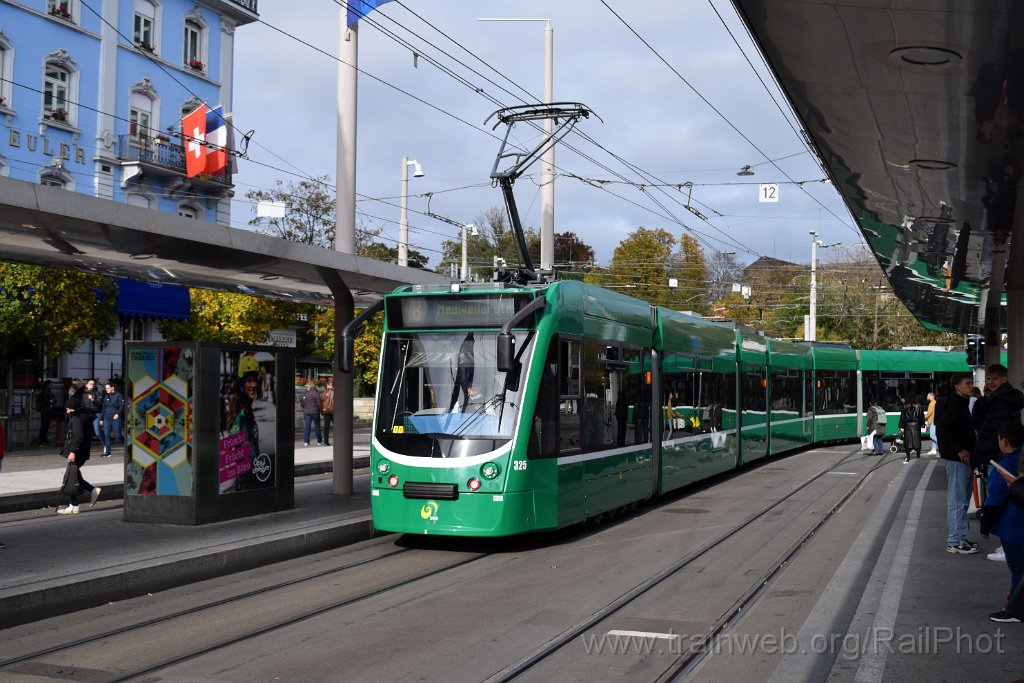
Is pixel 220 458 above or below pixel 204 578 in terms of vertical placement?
above

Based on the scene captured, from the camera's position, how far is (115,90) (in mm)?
32438

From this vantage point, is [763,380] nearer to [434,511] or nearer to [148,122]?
[434,511]

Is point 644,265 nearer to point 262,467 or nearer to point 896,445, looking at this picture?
point 896,445

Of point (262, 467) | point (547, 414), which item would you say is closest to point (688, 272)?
point (262, 467)

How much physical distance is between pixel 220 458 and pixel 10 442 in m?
18.4

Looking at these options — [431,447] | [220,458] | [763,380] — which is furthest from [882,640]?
[763,380]

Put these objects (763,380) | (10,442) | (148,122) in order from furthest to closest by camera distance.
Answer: (148,122)
(10,442)
(763,380)

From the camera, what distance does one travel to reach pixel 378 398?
38.8 feet

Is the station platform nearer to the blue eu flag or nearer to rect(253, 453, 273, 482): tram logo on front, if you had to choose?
rect(253, 453, 273, 482): tram logo on front

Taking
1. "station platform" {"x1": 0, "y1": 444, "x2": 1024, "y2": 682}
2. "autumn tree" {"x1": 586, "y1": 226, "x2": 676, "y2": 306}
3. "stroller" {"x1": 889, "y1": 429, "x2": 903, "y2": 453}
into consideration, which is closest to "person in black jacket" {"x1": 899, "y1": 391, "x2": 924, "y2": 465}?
"stroller" {"x1": 889, "y1": 429, "x2": 903, "y2": 453}

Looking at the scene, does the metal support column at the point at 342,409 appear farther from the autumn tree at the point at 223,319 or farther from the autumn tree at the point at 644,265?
the autumn tree at the point at 644,265

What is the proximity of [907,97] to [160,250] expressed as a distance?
25.9ft

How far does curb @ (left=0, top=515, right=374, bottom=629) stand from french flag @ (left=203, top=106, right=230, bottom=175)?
82.0 ft

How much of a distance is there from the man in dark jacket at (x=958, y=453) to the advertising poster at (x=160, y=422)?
8.02 m
